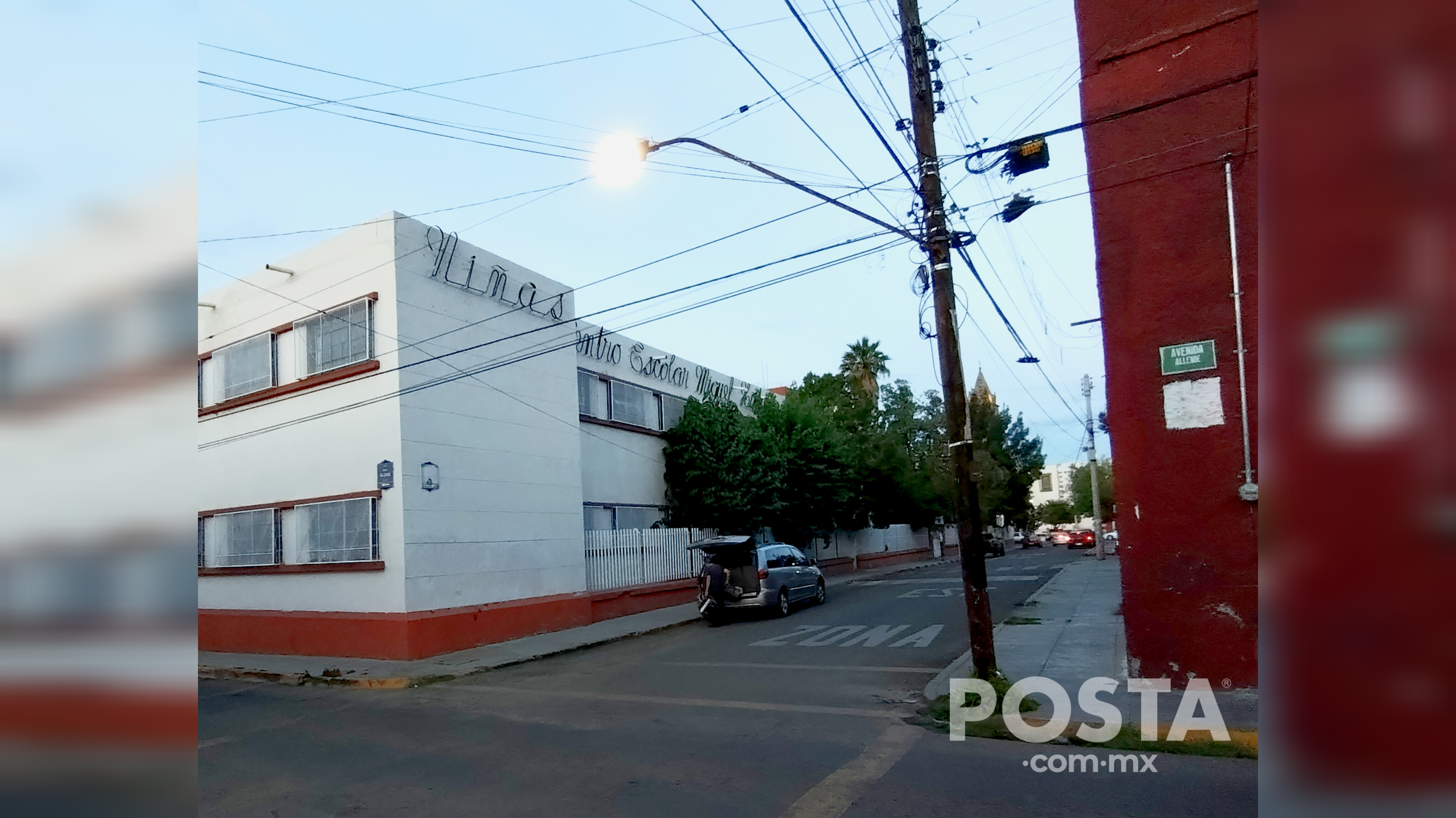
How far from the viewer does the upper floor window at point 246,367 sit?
695 inches

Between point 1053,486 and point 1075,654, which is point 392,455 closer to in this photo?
point 1075,654

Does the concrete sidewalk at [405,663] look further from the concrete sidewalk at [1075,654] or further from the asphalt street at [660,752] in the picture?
the concrete sidewalk at [1075,654]

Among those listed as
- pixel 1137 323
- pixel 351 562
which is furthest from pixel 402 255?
pixel 1137 323

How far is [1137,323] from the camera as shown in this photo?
32.4ft

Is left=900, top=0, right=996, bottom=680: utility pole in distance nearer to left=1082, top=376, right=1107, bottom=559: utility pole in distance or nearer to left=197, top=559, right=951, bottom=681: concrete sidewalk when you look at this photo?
left=197, top=559, right=951, bottom=681: concrete sidewalk

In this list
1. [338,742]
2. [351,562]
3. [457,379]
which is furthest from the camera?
[457,379]

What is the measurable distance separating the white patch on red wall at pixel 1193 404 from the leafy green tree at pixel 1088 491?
5748 cm

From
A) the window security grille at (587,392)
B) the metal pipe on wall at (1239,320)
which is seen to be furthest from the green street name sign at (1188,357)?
the window security grille at (587,392)

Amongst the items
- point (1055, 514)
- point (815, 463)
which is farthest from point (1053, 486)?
point (815, 463)

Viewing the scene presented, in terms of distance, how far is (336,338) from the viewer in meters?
16.6

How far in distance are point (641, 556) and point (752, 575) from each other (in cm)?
350
